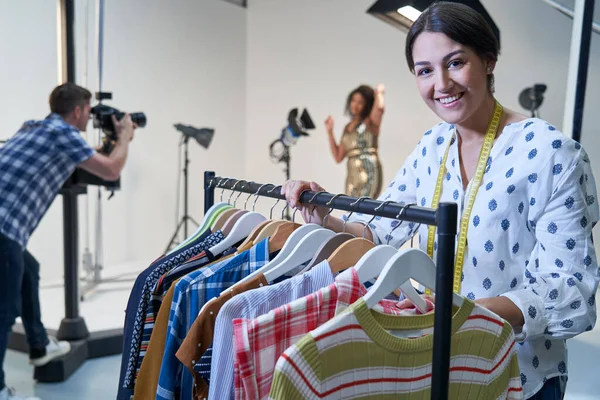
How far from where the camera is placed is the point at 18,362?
117 inches

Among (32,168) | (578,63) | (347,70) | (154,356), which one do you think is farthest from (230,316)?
(347,70)

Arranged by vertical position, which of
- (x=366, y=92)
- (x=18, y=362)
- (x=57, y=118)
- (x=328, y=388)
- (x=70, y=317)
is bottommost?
(x=18, y=362)

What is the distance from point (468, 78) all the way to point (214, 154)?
201 inches

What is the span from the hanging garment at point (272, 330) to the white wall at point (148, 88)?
13.4 ft

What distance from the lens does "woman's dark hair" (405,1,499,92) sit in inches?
40.3

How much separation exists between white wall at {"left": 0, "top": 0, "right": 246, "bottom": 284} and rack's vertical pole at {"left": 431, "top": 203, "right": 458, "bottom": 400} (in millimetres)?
4241

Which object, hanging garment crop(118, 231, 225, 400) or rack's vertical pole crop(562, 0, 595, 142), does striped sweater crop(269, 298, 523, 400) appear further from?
rack's vertical pole crop(562, 0, 595, 142)

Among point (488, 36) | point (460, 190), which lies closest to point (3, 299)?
point (460, 190)

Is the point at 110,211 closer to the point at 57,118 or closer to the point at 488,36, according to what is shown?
the point at 57,118

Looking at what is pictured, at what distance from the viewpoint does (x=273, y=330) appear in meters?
0.80

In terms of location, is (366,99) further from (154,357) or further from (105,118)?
(154,357)

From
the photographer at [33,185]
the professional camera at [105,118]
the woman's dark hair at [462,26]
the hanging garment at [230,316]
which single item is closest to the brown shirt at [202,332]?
the hanging garment at [230,316]

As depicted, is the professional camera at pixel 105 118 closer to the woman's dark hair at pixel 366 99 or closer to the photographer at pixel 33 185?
the photographer at pixel 33 185

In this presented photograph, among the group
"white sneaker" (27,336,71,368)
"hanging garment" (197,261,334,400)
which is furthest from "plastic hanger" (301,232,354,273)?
"white sneaker" (27,336,71,368)
